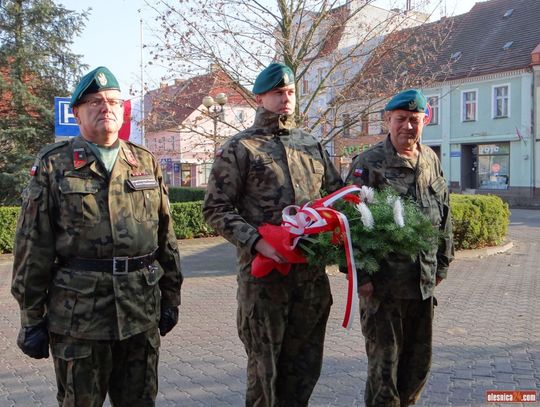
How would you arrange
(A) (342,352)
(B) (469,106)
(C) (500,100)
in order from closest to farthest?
(A) (342,352) → (C) (500,100) → (B) (469,106)

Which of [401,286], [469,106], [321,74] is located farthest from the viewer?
[469,106]

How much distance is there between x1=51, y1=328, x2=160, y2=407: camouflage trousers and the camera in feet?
9.21

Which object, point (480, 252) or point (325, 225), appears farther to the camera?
point (480, 252)

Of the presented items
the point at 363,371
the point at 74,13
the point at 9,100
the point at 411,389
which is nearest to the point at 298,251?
the point at 411,389

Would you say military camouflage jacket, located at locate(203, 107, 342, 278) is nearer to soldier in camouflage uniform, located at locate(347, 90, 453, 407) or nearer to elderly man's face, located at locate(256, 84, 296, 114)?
elderly man's face, located at locate(256, 84, 296, 114)

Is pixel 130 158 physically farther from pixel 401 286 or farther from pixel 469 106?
pixel 469 106

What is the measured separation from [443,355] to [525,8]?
32.6 metres

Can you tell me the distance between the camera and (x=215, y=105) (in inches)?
476

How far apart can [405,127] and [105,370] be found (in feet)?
7.44

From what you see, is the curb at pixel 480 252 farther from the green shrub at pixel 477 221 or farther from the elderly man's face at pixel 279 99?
the elderly man's face at pixel 279 99

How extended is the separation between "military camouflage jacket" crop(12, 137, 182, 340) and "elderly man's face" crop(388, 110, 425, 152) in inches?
66.7

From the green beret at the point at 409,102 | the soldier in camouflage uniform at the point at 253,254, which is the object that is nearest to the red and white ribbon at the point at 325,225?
the soldier in camouflage uniform at the point at 253,254

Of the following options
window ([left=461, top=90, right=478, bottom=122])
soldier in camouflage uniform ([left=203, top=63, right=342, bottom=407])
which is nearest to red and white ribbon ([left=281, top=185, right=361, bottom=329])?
soldier in camouflage uniform ([left=203, top=63, right=342, bottom=407])

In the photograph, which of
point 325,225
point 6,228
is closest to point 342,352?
point 325,225
